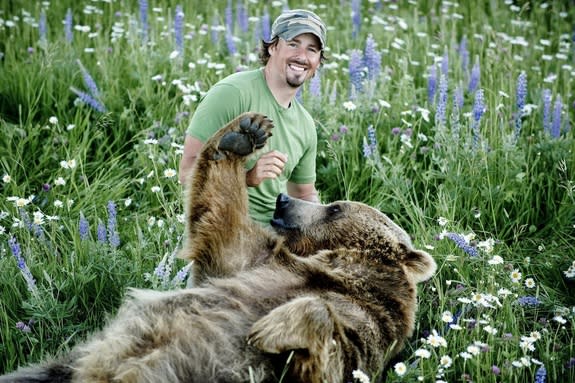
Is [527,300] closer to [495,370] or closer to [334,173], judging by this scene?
[495,370]

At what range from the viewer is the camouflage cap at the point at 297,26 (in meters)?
4.51

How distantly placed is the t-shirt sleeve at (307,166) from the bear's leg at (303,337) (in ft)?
4.76

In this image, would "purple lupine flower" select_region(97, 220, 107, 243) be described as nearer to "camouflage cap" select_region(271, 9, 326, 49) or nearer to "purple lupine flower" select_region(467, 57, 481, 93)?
"camouflage cap" select_region(271, 9, 326, 49)

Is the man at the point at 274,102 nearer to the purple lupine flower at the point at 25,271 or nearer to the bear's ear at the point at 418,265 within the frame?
the bear's ear at the point at 418,265

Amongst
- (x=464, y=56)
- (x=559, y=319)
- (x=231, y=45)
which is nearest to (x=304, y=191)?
(x=559, y=319)

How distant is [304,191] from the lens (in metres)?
5.00

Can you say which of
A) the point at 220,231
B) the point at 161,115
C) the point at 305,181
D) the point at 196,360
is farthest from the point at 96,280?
the point at 161,115

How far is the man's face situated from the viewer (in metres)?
4.52

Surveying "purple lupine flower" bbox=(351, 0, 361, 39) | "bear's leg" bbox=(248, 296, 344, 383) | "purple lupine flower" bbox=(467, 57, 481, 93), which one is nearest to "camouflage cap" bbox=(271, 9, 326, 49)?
"bear's leg" bbox=(248, 296, 344, 383)

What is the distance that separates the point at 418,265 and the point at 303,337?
102 centimetres

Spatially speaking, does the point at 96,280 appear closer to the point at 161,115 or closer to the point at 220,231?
the point at 220,231

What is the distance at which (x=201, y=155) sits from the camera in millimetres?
4309

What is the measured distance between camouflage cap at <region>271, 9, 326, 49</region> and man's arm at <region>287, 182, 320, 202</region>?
2.93 feet

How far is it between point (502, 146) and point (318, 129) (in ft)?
4.41
